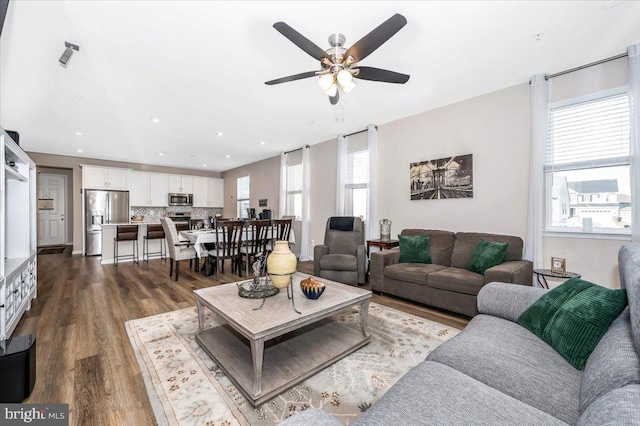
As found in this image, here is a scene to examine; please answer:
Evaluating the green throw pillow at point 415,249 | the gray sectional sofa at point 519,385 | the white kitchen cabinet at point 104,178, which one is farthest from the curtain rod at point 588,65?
the white kitchen cabinet at point 104,178

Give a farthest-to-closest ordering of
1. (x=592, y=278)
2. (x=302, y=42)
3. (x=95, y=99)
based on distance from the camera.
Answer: (x=95, y=99) → (x=592, y=278) → (x=302, y=42)

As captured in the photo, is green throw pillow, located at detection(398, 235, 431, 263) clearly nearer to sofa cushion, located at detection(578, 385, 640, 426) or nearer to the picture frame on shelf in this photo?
the picture frame on shelf

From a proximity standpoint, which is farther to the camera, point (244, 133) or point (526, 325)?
point (244, 133)

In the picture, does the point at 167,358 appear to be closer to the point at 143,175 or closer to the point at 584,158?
the point at 584,158

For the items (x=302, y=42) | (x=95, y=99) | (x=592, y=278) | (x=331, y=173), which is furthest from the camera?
(x=331, y=173)

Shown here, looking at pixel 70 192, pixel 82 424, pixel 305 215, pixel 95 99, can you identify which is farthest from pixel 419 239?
pixel 70 192

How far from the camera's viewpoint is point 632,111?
2.56 m

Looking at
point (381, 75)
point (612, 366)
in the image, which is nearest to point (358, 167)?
point (381, 75)

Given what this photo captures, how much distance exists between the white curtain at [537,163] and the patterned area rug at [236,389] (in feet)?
4.93

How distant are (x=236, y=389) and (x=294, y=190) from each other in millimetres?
5261

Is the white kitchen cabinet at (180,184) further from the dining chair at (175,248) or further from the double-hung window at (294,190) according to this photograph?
the dining chair at (175,248)

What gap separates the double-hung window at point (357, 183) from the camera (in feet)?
16.7

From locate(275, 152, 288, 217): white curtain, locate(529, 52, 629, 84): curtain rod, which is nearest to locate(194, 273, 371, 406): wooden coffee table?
locate(529, 52, 629, 84): curtain rod

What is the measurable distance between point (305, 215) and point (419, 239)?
3038 mm
